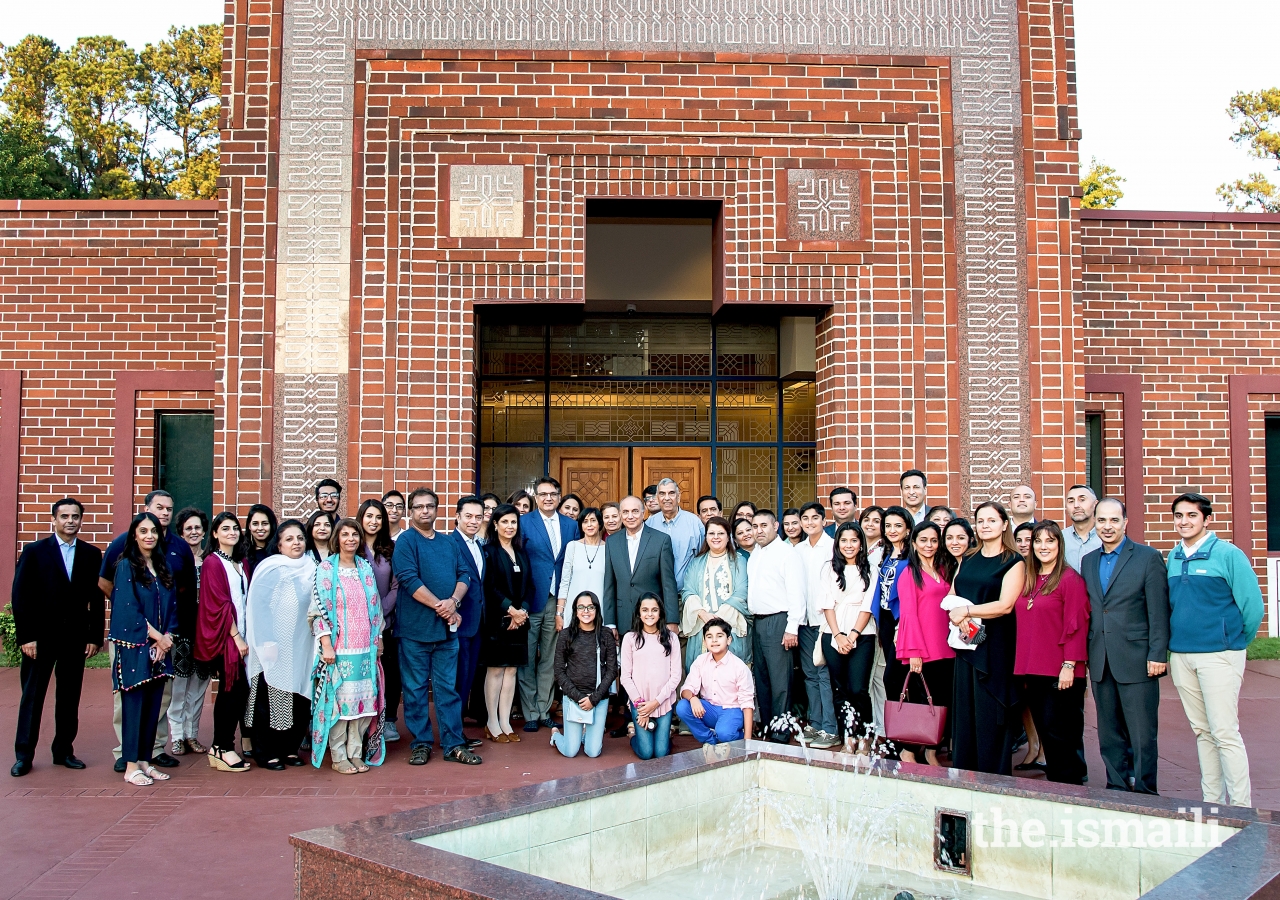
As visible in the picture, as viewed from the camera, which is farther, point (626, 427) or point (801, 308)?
point (626, 427)

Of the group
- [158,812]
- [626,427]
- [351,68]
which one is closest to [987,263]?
[626,427]

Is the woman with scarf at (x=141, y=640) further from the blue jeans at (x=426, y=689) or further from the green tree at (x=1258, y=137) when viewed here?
the green tree at (x=1258, y=137)

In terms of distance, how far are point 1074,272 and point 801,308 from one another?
262cm

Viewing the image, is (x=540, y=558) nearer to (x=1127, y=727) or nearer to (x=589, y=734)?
(x=589, y=734)

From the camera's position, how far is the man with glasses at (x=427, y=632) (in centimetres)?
721

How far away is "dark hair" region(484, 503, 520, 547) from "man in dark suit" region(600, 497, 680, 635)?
72 cm

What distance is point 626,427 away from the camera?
40.3 ft

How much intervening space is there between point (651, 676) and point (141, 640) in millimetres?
3280

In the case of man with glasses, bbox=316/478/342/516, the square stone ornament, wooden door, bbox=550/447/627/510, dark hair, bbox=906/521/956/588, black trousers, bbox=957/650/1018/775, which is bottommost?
black trousers, bbox=957/650/1018/775

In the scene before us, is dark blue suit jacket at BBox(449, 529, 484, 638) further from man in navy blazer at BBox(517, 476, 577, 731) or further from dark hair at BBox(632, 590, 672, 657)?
dark hair at BBox(632, 590, 672, 657)

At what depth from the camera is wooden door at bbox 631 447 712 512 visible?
1227 centimetres

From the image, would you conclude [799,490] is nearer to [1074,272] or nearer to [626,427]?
[626,427]

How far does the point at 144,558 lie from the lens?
6.74 m

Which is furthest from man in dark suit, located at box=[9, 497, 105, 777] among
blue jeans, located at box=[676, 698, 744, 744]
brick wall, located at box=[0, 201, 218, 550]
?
brick wall, located at box=[0, 201, 218, 550]
